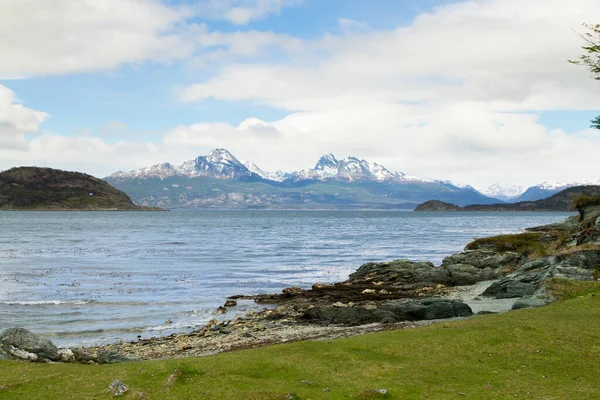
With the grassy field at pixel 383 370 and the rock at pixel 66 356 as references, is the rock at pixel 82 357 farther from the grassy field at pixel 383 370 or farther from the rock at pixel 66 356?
the grassy field at pixel 383 370

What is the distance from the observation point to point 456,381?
706 inches

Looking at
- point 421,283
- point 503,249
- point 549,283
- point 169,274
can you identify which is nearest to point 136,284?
point 169,274

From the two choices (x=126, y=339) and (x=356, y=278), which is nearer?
(x=126, y=339)

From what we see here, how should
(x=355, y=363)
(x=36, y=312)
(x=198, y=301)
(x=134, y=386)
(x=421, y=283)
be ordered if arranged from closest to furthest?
1. (x=134, y=386)
2. (x=355, y=363)
3. (x=36, y=312)
4. (x=198, y=301)
5. (x=421, y=283)

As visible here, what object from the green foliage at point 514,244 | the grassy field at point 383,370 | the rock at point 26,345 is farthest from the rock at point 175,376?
the green foliage at point 514,244

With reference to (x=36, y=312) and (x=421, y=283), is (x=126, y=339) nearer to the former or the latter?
(x=36, y=312)

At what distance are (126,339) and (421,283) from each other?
32128 mm

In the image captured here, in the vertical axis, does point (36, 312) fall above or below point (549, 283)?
below

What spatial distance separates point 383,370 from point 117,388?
9.08m

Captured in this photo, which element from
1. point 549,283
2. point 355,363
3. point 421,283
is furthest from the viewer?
point 421,283

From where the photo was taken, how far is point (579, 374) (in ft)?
60.4

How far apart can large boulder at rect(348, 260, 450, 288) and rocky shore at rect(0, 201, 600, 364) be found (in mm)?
114

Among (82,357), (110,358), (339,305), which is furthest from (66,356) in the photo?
(339,305)

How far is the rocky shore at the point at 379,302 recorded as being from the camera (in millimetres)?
29500
